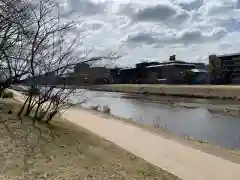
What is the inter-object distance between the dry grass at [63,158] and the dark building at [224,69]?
7837 cm

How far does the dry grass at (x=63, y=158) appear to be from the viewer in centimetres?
706

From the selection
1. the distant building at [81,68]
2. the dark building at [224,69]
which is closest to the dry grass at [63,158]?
the distant building at [81,68]

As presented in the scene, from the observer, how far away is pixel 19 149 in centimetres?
838

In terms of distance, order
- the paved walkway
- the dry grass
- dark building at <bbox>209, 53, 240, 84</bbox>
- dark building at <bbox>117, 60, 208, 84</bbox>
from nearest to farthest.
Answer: the dry grass → the paved walkway → dark building at <bbox>209, 53, 240, 84</bbox> → dark building at <bbox>117, 60, 208, 84</bbox>

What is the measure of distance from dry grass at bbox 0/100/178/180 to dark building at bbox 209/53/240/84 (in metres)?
78.4

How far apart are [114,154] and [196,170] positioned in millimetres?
1989

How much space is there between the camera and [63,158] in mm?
8055

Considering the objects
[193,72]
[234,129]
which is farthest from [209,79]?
[234,129]

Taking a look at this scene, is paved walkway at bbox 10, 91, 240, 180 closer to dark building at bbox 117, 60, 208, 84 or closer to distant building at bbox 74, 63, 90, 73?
distant building at bbox 74, 63, 90, 73

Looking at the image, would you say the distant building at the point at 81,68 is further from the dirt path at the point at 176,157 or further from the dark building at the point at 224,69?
the dark building at the point at 224,69

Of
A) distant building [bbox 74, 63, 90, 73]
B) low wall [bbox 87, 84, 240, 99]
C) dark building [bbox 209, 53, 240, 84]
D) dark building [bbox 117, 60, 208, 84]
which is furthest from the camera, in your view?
dark building [bbox 117, 60, 208, 84]

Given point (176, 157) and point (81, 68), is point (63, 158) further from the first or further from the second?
point (81, 68)

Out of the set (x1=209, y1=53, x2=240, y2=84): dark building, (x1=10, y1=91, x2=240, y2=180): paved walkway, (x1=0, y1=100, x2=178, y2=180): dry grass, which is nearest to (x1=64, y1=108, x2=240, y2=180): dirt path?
(x1=10, y1=91, x2=240, y2=180): paved walkway

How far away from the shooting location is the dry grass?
7062 millimetres
